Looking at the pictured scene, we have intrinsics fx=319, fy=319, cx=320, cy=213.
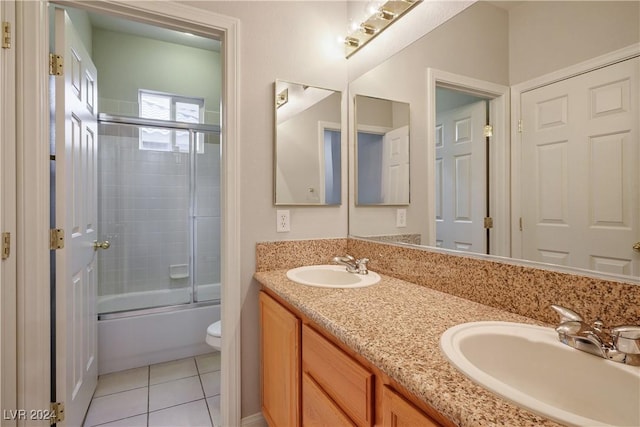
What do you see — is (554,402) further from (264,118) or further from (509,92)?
(264,118)

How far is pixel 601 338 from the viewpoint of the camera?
0.68m

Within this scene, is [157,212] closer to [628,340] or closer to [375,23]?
[375,23]

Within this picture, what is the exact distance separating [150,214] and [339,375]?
2.64 metres

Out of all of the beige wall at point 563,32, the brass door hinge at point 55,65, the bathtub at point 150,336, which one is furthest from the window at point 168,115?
the beige wall at point 563,32

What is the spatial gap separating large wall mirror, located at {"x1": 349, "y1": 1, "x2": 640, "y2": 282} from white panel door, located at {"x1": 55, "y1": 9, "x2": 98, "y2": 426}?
156 centimetres

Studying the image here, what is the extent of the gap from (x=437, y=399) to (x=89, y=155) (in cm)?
205

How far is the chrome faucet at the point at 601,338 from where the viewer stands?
61 centimetres

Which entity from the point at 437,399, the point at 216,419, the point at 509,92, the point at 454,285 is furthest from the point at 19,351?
the point at 509,92

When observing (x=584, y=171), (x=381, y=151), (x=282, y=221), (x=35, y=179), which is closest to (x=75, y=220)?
(x=35, y=179)

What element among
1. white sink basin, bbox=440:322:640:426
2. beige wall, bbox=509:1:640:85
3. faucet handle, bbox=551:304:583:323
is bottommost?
white sink basin, bbox=440:322:640:426

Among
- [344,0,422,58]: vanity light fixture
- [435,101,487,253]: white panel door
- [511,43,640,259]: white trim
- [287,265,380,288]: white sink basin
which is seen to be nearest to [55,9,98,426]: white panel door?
[287,265,380,288]: white sink basin

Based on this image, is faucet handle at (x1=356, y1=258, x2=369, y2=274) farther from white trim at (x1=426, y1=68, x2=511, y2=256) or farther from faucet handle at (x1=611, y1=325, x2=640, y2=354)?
faucet handle at (x1=611, y1=325, x2=640, y2=354)

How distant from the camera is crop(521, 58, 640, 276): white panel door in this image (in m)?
0.75

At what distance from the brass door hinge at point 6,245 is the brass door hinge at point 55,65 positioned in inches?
27.5
